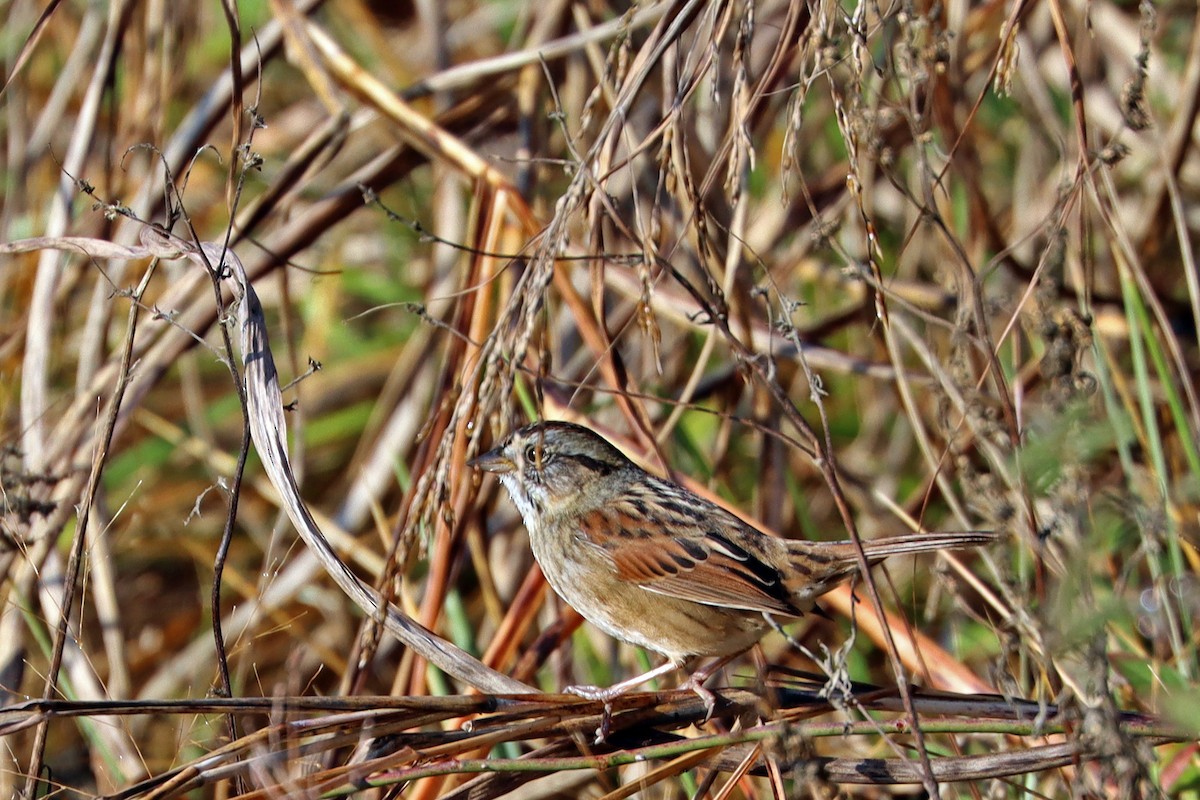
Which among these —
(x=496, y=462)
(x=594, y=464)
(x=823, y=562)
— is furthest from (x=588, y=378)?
(x=823, y=562)

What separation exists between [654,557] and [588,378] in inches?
18.7

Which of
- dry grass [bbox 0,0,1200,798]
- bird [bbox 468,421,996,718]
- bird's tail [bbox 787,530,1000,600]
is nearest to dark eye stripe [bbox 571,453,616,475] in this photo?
bird [bbox 468,421,996,718]

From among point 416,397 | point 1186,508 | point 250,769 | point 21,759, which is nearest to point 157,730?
point 21,759

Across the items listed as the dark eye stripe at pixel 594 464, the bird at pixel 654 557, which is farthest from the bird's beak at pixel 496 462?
the dark eye stripe at pixel 594 464

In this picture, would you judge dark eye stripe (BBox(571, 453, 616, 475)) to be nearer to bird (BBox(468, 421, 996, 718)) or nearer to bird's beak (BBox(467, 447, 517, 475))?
bird (BBox(468, 421, 996, 718))

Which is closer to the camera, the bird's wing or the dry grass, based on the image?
the dry grass

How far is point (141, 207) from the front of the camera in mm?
3523

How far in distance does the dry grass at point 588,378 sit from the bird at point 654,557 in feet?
0.47

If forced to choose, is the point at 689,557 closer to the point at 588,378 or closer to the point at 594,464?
the point at 594,464

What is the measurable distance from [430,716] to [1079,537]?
942mm

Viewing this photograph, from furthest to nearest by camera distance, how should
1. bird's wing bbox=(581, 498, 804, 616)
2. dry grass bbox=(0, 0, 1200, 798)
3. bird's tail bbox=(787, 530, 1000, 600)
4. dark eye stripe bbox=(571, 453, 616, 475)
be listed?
dark eye stripe bbox=(571, 453, 616, 475)
bird's wing bbox=(581, 498, 804, 616)
bird's tail bbox=(787, 530, 1000, 600)
dry grass bbox=(0, 0, 1200, 798)

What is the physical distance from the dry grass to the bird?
0.14m

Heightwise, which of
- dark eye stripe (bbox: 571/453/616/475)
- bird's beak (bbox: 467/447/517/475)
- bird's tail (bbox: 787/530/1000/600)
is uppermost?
bird's beak (bbox: 467/447/517/475)

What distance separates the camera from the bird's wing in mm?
2691
